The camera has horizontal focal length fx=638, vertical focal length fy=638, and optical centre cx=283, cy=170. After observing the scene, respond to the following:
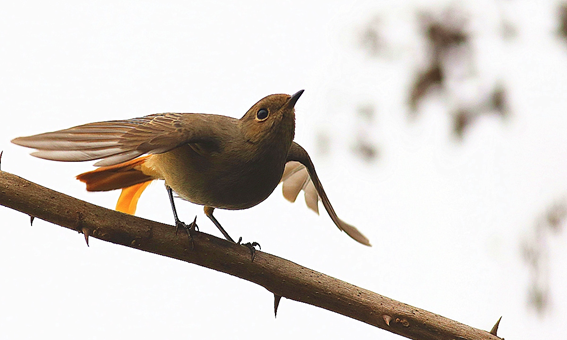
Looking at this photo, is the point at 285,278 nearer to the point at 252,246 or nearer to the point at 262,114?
the point at 252,246

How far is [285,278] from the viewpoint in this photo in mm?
2537

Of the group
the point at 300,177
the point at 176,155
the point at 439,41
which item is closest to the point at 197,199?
the point at 176,155

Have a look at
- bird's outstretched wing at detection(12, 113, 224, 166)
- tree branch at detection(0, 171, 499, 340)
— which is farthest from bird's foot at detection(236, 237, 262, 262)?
bird's outstretched wing at detection(12, 113, 224, 166)

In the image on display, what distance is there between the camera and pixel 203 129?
274cm

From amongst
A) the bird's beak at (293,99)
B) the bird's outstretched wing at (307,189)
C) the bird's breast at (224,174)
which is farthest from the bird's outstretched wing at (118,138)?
the bird's outstretched wing at (307,189)

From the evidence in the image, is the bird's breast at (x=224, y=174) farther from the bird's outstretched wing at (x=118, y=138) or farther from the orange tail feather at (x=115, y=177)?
the orange tail feather at (x=115, y=177)

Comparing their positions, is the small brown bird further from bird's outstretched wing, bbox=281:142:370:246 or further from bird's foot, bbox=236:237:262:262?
bird's outstretched wing, bbox=281:142:370:246

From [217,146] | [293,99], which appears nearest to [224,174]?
[217,146]

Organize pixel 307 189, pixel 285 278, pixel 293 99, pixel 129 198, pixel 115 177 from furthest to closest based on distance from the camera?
pixel 307 189 < pixel 129 198 < pixel 115 177 < pixel 293 99 < pixel 285 278

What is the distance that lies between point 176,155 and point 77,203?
637mm

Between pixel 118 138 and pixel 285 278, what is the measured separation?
0.87m

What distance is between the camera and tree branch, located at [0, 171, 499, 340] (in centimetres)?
238

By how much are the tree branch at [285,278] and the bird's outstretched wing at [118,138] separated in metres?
0.21

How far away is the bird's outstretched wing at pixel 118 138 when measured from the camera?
2275 mm
